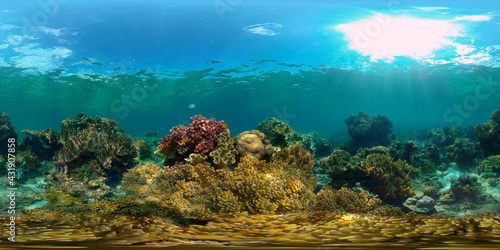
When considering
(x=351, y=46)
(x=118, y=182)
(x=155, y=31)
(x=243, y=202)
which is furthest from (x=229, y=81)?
(x=243, y=202)

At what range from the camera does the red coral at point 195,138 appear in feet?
20.5

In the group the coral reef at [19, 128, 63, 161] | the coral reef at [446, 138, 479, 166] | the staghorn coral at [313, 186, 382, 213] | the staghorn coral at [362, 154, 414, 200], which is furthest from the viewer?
the coral reef at [446, 138, 479, 166]

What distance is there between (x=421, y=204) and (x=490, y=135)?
9.06 m

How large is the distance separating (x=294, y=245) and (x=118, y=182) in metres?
9.40

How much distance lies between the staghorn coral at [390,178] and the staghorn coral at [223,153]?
198 inches

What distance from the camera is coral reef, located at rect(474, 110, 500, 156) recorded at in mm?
12766

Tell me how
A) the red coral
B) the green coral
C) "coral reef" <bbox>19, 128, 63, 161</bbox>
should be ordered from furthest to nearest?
1. "coral reef" <bbox>19, 128, 63, 161</bbox>
2. the green coral
3. the red coral

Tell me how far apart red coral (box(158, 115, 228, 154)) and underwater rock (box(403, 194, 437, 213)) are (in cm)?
624

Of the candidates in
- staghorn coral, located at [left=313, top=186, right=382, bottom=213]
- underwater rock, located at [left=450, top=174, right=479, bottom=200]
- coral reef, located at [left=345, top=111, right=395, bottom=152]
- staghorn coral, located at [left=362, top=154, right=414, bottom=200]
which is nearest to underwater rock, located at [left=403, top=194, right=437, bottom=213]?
staghorn coral, located at [left=362, top=154, right=414, bottom=200]

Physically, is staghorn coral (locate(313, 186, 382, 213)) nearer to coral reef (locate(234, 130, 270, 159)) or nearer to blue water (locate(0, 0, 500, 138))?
coral reef (locate(234, 130, 270, 159))

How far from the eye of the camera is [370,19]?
2291 cm

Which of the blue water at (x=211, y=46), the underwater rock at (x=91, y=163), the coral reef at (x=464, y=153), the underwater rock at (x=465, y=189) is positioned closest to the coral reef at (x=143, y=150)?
the underwater rock at (x=91, y=163)

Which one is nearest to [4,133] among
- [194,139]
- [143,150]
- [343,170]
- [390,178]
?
[143,150]

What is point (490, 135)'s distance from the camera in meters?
12.9
